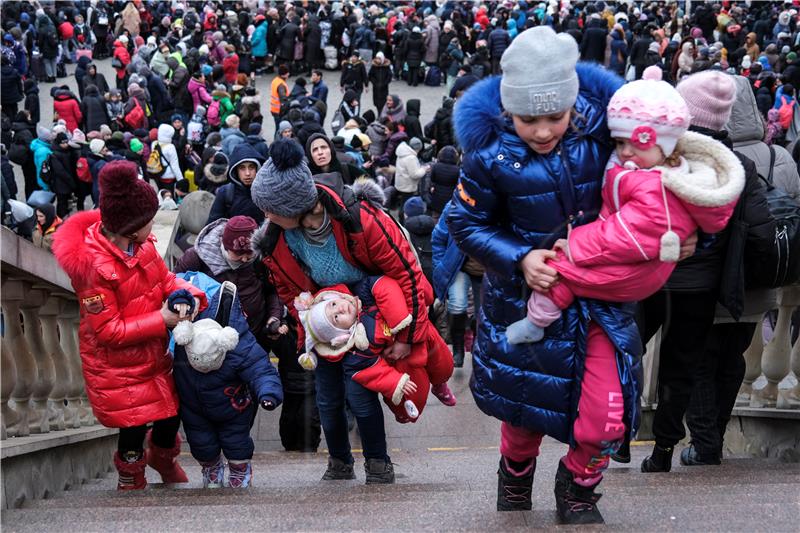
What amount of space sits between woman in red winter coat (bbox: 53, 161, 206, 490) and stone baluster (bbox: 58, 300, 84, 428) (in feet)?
2.91

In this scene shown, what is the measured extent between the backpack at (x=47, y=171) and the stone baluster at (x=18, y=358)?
428 inches

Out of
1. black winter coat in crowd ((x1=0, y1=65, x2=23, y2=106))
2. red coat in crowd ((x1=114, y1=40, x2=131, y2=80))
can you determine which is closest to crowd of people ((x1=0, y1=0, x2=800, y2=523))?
black winter coat in crowd ((x1=0, y1=65, x2=23, y2=106))

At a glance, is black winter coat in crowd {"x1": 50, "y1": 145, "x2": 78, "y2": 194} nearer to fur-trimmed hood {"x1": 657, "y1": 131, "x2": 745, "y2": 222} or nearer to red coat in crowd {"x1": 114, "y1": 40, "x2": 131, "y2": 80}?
red coat in crowd {"x1": 114, "y1": 40, "x2": 131, "y2": 80}

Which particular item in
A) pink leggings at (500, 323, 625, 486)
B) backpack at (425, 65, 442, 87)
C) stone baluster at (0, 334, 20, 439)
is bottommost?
backpack at (425, 65, 442, 87)

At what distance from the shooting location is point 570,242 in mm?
3771

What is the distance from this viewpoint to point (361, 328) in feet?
16.6

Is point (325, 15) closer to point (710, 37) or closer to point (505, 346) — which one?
point (710, 37)

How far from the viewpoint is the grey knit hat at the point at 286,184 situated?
4660 mm

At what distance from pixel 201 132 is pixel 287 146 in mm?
13991

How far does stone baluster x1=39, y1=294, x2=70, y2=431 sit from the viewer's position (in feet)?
18.9

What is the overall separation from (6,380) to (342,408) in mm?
1711

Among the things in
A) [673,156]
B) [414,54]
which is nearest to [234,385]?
[673,156]

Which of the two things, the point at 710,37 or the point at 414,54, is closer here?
the point at 414,54

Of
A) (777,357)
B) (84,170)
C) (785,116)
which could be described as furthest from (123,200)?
(785,116)
